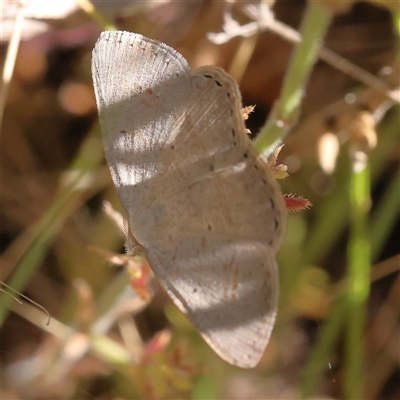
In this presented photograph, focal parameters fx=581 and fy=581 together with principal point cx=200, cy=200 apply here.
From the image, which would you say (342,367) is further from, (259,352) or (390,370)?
(259,352)

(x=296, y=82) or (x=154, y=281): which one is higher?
(x=296, y=82)

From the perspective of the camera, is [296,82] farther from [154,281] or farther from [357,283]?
[154,281]

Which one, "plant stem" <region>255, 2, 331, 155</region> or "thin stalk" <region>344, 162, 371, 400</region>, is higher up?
"plant stem" <region>255, 2, 331, 155</region>

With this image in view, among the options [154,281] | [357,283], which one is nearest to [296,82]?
[357,283]

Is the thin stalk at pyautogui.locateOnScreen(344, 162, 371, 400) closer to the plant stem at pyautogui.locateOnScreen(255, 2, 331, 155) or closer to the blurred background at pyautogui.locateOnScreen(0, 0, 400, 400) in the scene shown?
the blurred background at pyautogui.locateOnScreen(0, 0, 400, 400)

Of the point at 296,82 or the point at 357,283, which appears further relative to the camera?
the point at 357,283

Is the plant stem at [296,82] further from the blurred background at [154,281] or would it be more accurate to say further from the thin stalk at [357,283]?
the thin stalk at [357,283]

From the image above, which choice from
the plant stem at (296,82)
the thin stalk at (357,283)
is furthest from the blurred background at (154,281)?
the plant stem at (296,82)

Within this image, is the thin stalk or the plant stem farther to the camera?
the thin stalk

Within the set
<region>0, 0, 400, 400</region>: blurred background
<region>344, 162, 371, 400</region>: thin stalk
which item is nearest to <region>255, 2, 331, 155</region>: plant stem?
<region>0, 0, 400, 400</region>: blurred background
